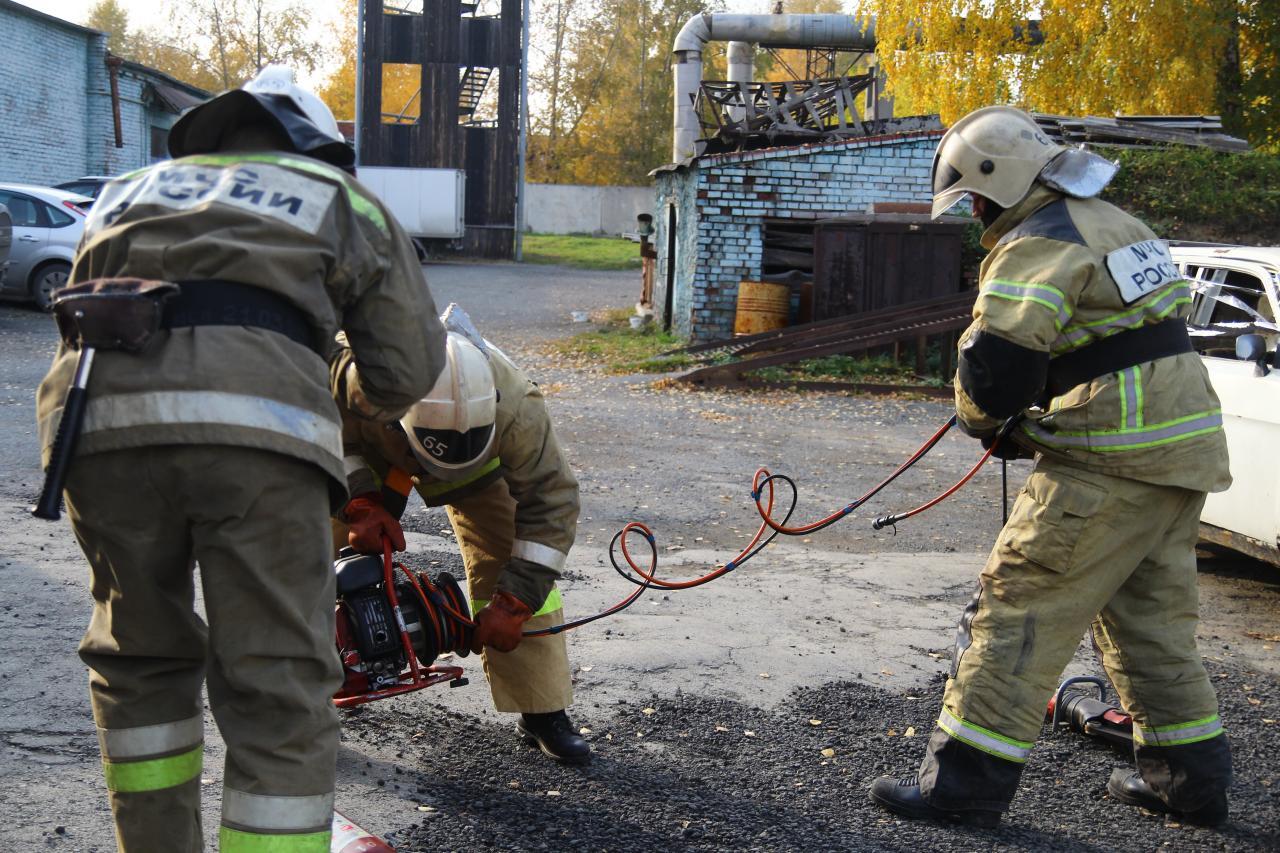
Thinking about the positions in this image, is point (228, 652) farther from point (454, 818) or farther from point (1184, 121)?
point (1184, 121)

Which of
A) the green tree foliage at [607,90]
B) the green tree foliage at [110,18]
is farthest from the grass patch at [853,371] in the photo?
the green tree foliage at [110,18]

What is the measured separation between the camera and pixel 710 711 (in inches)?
162

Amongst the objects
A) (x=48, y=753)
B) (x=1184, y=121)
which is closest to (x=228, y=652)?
(x=48, y=753)

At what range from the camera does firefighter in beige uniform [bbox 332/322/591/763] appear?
3.26 m

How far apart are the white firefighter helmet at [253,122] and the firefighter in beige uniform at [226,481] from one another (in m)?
0.02

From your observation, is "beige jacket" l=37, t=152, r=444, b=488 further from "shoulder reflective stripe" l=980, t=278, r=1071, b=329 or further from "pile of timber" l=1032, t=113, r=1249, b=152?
"pile of timber" l=1032, t=113, r=1249, b=152

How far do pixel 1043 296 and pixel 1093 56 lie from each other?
634 inches

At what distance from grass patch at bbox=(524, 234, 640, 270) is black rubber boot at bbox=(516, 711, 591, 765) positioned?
30387 millimetres

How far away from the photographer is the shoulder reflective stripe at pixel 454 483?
3.56m

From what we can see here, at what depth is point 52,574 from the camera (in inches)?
204

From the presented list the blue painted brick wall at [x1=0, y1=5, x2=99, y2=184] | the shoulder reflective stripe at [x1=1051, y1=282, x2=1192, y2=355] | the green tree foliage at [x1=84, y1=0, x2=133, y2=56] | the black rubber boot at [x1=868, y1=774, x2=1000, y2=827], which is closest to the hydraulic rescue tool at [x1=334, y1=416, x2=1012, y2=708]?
the shoulder reflective stripe at [x1=1051, y1=282, x2=1192, y2=355]

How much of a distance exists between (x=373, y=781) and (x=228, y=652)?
1.28m

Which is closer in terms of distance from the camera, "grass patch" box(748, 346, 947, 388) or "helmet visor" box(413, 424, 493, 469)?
"helmet visor" box(413, 424, 493, 469)

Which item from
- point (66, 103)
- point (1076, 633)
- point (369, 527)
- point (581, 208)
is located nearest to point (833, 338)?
point (1076, 633)
